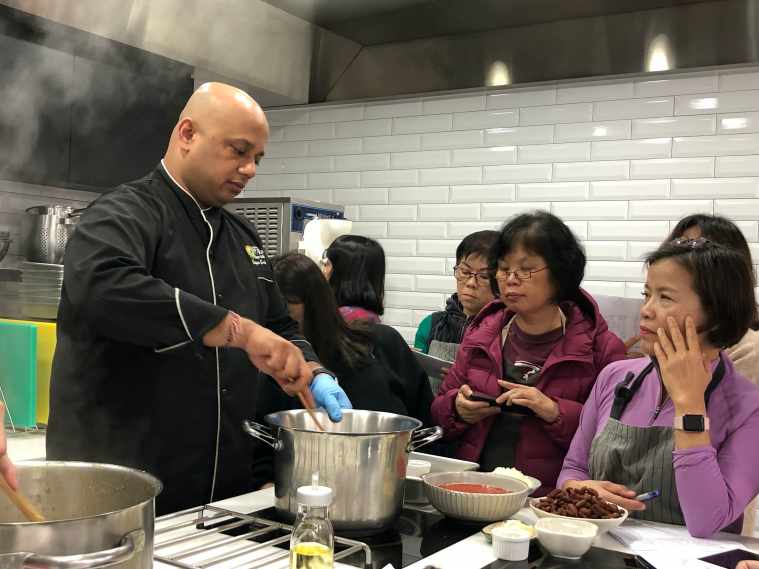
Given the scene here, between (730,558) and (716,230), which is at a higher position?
(716,230)

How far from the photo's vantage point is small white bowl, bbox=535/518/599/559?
1.54 metres

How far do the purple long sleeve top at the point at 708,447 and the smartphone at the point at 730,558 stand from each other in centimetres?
12

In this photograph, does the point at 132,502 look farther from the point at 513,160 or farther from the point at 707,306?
the point at 513,160

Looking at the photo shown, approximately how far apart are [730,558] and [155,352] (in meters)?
1.36

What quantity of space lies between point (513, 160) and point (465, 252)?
4.61 ft

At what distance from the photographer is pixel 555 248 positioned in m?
2.69

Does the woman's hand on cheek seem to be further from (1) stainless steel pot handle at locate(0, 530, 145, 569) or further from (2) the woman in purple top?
(1) stainless steel pot handle at locate(0, 530, 145, 569)

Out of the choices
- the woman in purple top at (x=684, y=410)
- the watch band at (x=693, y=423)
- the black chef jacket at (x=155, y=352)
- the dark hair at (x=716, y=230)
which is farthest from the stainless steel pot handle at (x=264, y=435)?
the dark hair at (x=716, y=230)

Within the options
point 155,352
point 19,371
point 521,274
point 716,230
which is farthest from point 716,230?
point 19,371

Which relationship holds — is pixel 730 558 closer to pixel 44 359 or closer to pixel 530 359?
pixel 530 359

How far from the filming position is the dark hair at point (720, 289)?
2047mm

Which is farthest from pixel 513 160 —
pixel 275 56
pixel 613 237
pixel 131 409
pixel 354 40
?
pixel 131 409

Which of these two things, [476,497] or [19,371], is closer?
[476,497]

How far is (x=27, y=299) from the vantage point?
3.62 meters
